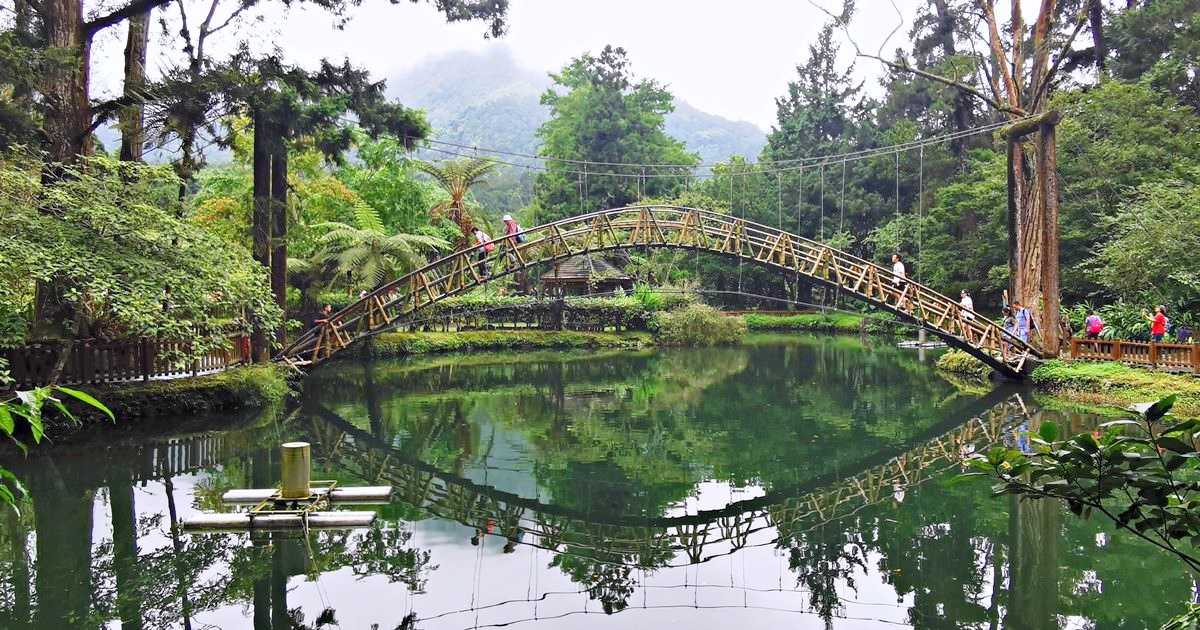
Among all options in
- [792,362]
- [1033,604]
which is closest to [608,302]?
[792,362]

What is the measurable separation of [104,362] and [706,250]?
41.8 ft

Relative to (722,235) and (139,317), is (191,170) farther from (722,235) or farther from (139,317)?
(722,235)

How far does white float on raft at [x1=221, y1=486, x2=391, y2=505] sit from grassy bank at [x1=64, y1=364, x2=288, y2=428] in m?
6.94

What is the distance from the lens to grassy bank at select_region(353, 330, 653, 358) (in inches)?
1091

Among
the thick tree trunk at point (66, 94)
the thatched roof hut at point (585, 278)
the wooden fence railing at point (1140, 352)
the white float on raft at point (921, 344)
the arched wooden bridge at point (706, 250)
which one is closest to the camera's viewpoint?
the thick tree trunk at point (66, 94)

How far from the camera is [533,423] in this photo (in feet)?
51.9

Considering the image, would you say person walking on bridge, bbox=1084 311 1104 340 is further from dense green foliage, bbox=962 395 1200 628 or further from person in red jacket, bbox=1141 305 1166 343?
dense green foliage, bbox=962 395 1200 628

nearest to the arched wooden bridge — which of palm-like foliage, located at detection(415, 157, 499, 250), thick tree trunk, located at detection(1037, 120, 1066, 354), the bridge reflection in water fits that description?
thick tree trunk, located at detection(1037, 120, 1066, 354)

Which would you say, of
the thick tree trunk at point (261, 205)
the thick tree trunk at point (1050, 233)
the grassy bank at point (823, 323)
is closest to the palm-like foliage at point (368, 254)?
the thick tree trunk at point (261, 205)

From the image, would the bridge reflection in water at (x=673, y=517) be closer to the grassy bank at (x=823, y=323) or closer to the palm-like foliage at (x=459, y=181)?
the palm-like foliage at (x=459, y=181)

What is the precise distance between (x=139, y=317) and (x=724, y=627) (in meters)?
9.96

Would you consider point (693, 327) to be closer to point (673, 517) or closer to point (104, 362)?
point (104, 362)

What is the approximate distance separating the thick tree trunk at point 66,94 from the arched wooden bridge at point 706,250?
20.3ft

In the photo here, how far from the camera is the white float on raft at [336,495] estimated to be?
25.3 feet
